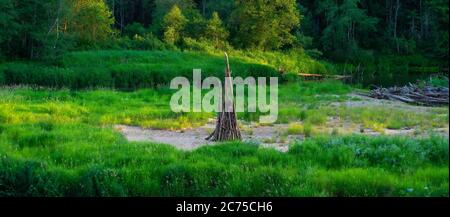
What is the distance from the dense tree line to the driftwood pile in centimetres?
343

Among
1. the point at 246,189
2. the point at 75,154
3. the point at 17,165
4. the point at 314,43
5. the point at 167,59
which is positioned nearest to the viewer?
the point at 246,189

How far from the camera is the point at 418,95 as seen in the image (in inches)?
1051

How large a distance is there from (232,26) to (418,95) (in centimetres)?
2895

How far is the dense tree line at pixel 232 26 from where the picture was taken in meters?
38.5

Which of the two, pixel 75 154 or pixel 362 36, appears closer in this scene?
pixel 75 154

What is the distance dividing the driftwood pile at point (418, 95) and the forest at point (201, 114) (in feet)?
0.32

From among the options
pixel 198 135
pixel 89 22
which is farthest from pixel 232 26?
pixel 198 135

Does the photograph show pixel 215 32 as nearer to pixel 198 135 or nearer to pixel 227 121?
pixel 198 135

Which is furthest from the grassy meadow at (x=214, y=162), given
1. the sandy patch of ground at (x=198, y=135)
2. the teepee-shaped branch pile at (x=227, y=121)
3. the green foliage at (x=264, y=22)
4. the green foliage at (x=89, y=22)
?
the green foliage at (x=264, y=22)

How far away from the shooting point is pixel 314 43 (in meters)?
64.2

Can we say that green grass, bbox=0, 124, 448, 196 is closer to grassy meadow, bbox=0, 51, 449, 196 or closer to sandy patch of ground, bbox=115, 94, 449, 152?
grassy meadow, bbox=0, 51, 449, 196
